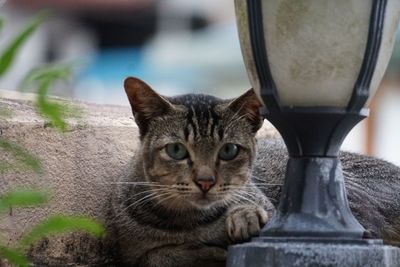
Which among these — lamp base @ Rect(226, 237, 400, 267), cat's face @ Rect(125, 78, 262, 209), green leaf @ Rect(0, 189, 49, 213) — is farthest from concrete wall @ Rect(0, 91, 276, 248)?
green leaf @ Rect(0, 189, 49, 213)

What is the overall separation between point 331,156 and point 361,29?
0.40 m

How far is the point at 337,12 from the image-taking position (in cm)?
264

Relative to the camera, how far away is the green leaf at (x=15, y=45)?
1.49 meters

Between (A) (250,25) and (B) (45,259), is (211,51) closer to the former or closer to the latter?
(B) (45,259)

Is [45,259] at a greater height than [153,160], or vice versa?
[153,160]

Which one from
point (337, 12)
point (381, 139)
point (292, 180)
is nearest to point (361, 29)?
point (337, 12)

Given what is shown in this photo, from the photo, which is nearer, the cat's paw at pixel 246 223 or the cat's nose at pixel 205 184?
the cat's paw at pixel 246 223

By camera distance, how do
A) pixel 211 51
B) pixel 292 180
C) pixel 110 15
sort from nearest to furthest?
pixel 292 180, pixel 211 51, pixel 110 15

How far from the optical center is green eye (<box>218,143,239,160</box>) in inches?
150

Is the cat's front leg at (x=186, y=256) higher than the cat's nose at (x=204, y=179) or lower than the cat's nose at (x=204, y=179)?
lower

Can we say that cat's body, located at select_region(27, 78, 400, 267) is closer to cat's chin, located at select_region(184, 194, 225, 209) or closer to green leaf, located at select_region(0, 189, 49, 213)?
cat's chin, located at select_region(184, 194, 225, 209)

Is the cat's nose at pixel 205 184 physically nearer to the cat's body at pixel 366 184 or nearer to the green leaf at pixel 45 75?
the cat's body at pixel 366 184

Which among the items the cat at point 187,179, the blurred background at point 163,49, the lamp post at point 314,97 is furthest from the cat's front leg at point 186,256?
the blurred background at point 163,49

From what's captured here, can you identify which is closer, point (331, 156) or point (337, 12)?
point (337, 12)
